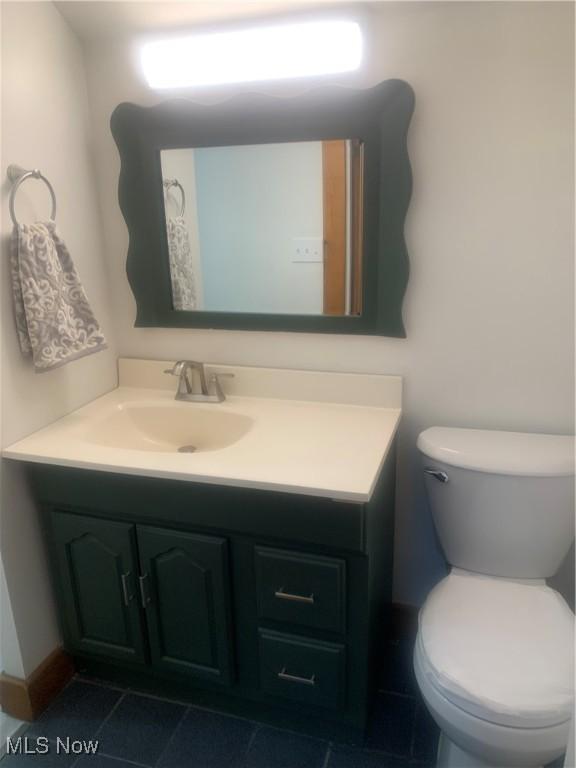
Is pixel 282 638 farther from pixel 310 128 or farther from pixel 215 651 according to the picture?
pixel 310 128

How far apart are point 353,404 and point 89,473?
2.53 feet

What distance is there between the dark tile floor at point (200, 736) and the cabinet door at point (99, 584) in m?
0.17

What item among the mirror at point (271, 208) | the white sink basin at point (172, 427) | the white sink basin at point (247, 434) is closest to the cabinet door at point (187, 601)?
the white sink basin at point (247, 434)

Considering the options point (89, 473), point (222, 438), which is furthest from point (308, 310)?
point (89, 473)

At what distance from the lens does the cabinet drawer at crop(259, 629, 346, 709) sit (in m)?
1.35

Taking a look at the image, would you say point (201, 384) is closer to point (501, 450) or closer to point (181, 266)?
point (181, 266)

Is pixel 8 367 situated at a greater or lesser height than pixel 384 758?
greater

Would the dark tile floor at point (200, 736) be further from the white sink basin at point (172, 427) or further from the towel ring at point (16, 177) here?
the towel ring at point (16, 177)

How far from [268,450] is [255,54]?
104 cm

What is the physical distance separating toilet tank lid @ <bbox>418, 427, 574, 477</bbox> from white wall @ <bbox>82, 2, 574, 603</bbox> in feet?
0.24

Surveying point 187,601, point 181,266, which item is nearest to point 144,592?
point 187,601

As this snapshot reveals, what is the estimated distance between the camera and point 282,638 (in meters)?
1.38

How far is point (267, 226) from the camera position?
5.27 ft

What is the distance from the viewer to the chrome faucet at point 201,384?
1.71 m
